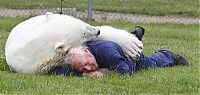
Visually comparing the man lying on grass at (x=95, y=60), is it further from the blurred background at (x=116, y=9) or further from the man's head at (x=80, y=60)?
the blurred background at (x=116, y=9)

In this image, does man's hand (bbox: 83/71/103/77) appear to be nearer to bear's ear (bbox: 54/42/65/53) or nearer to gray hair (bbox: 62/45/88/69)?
gray hair (bbox: 62/45/88/69)

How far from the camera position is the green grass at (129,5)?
1725cm

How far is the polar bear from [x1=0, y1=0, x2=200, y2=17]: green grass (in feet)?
34.3

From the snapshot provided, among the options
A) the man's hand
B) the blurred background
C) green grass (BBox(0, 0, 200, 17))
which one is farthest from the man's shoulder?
green grass (BBox(0, 0, 200, 17))

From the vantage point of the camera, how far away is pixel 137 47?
629cm

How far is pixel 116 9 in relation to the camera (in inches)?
685

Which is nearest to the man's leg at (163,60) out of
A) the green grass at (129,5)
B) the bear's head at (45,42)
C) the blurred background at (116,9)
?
the bear's head at (45,42)

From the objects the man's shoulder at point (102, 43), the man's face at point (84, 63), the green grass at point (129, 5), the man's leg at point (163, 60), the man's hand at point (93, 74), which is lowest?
the green grass at point (129, 5)

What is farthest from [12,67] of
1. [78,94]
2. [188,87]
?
[188,87]

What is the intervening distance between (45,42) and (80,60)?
40 cm

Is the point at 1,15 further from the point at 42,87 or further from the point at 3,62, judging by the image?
the point at 42,87

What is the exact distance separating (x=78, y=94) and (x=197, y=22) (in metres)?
11.4

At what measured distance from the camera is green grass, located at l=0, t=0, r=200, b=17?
1725 cm

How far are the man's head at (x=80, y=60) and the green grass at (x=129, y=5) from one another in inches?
426
